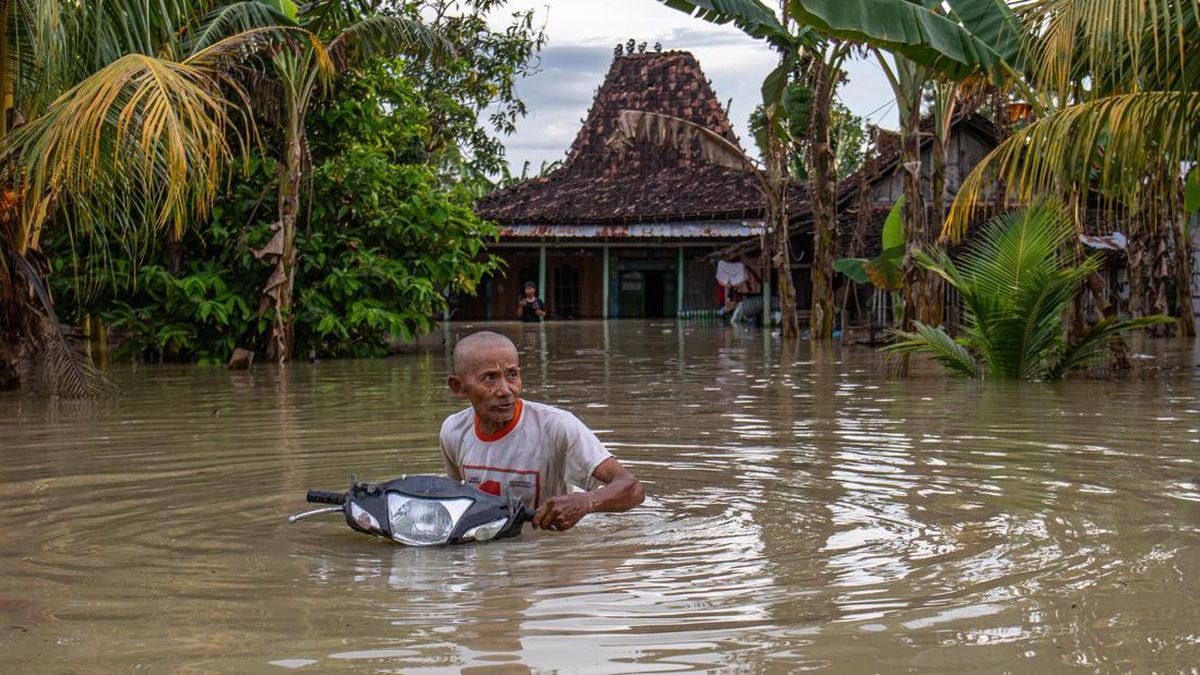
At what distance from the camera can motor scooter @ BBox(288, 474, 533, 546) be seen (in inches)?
218

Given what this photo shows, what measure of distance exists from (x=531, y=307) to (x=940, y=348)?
24.9 metres

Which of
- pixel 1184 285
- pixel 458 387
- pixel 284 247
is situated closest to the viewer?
pixel 458 387

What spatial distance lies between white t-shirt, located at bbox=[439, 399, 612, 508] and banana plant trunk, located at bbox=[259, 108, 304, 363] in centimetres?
1250

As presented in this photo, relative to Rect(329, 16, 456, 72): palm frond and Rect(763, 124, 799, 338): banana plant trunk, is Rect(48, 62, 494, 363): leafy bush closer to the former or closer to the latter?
Rect(329, 16, 456, 72): palm frond

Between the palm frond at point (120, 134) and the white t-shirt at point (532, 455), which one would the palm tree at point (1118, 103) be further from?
the palm frond at point (120, 134)

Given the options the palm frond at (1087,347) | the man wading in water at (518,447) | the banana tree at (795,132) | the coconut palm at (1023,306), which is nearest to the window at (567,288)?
the banana tree at (795,132)

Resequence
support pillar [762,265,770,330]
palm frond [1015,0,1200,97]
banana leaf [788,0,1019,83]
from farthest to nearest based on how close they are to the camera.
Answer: support pillar [762,265,770,330] < banana leaf [788,0,1019,83] < palm frond [1015,0,1200,97]

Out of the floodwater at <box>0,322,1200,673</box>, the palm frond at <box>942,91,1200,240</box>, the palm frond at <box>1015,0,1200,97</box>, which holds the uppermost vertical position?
the palm frond at <box>1015,0,1200,97</box>

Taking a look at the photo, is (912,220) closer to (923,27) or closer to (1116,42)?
(923,27)

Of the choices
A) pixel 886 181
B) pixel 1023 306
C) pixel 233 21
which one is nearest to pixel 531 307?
pixel 886 181

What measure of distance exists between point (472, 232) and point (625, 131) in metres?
4.01

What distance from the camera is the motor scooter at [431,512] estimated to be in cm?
555

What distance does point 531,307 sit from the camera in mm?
38469

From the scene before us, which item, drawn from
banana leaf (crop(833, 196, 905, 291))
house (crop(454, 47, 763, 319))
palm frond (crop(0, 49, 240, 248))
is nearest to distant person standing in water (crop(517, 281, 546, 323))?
house (crop(454, 47, 763, 319))
